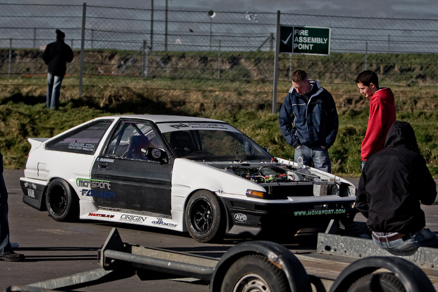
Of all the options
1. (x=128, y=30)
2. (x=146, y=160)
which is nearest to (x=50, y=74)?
(x=128, y=30)

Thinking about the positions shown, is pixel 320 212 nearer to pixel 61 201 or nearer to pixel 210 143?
pixel 210 143

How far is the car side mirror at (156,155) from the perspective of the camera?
7.27m

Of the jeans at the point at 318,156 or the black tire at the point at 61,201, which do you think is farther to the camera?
the jeans at the point at 318,156

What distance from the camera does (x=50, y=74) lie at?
15430 millimetres

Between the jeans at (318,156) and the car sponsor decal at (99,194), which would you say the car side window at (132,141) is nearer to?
the car sponsor decal at (99,194)

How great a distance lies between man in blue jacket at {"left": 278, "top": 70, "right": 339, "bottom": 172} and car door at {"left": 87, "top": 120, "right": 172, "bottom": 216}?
2039 millimetres

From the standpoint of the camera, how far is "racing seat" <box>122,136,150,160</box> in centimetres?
773

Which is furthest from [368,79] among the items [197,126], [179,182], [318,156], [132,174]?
[132,174]

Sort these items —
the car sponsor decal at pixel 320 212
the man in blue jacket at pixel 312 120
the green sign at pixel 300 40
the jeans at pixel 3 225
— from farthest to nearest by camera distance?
the green sign at pixel 300 40 → the man in blue jacket at pixel 312 120 → the car sponsor decal at pixel 320 212 → the jeans at pixel 3 225

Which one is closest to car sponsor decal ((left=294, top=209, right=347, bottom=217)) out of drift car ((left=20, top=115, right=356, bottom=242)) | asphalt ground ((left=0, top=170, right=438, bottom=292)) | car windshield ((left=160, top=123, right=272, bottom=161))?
drift car ((left=20, top=115, right=356, bottom=242))

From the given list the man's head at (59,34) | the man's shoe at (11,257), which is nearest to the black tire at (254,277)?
the man's shoe at (11,257)

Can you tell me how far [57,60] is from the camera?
15359 mm

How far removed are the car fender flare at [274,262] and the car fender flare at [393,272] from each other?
0.20 metres

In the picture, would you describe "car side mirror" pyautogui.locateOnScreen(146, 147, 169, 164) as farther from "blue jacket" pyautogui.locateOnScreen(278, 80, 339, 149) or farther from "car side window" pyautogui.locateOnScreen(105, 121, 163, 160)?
"blue jacket" pyautogui.locateOnScreen(278, 80, 339, 149)
